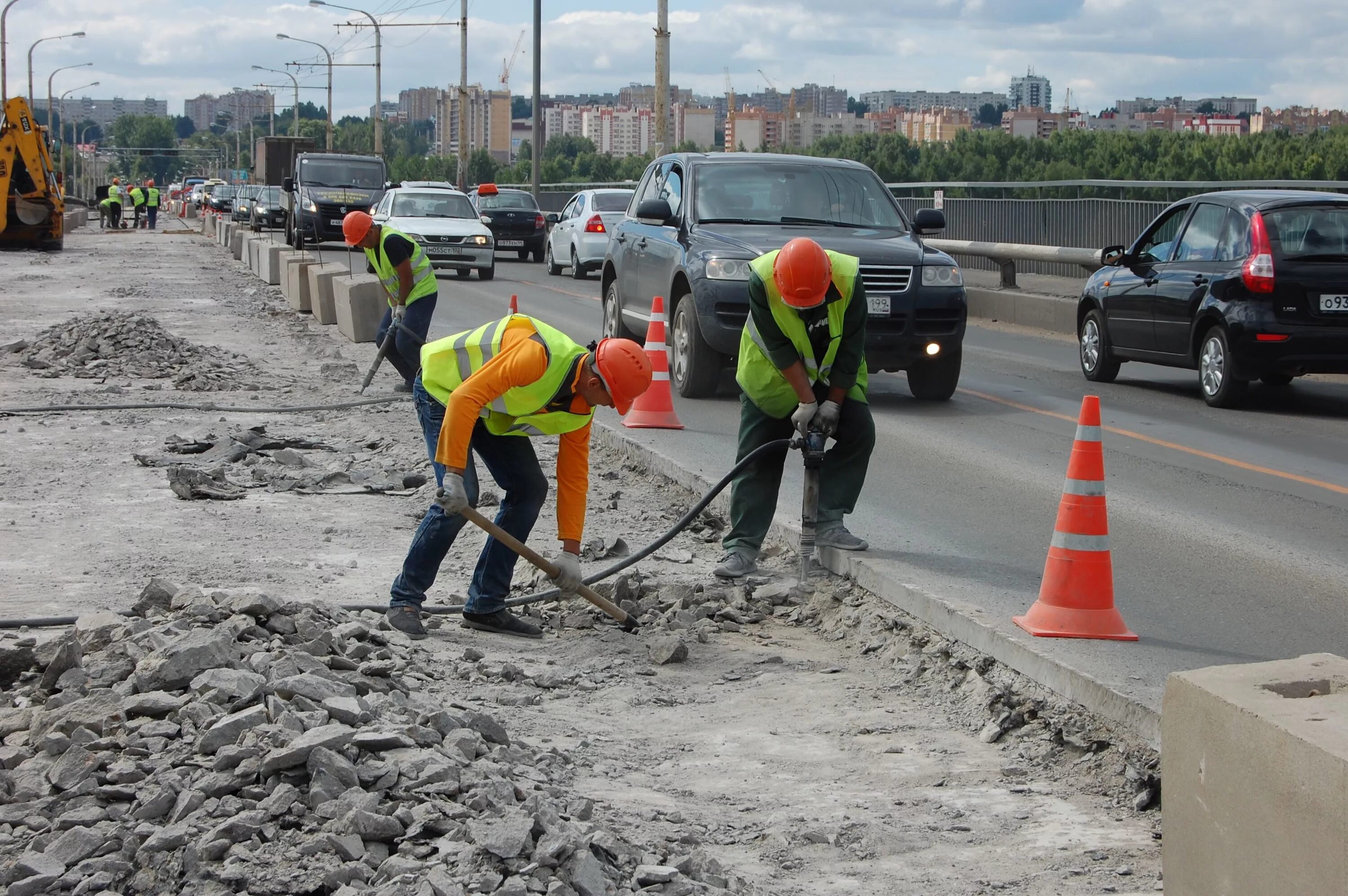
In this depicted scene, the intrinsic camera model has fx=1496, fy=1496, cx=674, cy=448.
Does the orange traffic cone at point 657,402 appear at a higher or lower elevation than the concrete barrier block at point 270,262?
lower

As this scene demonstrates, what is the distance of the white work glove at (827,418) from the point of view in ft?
21.8

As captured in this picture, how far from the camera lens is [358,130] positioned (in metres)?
150

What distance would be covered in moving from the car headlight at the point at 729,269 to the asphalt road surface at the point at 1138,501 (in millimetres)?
1075

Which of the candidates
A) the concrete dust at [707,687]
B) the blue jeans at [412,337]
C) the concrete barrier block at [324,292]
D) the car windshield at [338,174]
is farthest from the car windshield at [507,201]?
the concrete dust at [707,687]

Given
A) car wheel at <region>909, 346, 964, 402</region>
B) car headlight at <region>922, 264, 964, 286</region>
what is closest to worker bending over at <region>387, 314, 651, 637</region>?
car headlight at <region>922, 264, 964, 286</region>

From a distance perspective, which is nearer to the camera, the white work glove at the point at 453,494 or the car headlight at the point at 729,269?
the white work glove at the point at 453,494

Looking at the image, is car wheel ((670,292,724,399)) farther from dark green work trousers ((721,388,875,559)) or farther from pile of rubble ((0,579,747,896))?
pile of rubble ((0,579,747,896))

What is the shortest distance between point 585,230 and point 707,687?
78.9ft

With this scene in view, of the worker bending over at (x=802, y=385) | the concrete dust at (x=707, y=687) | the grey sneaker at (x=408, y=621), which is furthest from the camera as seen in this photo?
the worker bending over at (x=802, y=385)

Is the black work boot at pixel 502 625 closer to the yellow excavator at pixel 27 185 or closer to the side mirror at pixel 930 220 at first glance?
the side mirror at pixel 930 220

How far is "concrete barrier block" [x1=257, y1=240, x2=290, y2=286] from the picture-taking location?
27.5m

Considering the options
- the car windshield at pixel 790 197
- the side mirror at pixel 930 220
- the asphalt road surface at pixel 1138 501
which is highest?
the car windshield at pixel 790 197

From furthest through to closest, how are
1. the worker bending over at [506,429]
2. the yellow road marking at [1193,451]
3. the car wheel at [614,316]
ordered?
the car wheel at [614,316] → the yellow road marking at [1193,451] → the worker bending over at [506,429]

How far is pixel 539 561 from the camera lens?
241 inches
